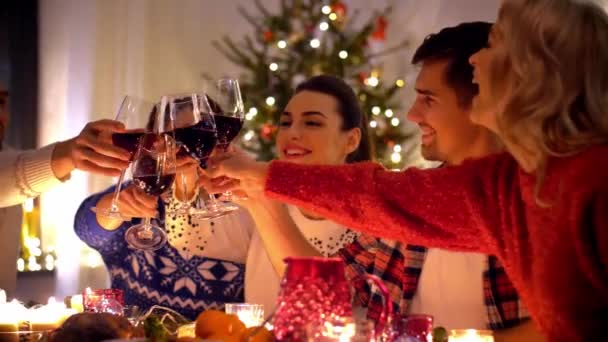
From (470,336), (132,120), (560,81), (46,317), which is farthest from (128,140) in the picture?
(560,81)

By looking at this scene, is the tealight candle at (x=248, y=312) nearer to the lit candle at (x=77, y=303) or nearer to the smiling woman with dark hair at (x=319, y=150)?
the lit candle at (x=77, y=303)

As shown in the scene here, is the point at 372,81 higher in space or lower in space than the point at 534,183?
higher

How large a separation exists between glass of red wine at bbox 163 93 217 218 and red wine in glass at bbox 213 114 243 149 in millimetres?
47

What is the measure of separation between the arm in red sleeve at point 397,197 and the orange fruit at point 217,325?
25 centimetres

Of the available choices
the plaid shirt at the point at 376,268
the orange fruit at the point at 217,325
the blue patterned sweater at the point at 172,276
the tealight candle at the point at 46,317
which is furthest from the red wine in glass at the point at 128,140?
the blue patterned sweater at the point at 172,276

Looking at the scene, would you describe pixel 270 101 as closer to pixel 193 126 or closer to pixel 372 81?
pixel 372 81

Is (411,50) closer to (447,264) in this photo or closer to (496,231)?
(447,264)

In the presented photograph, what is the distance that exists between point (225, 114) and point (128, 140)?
242 mm

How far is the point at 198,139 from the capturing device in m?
1.62

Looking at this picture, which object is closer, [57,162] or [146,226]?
[146,226]

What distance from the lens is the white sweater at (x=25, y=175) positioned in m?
2.20

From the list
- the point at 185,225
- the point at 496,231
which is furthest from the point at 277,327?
the point at 185,225

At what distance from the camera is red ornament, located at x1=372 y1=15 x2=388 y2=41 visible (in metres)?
5.79

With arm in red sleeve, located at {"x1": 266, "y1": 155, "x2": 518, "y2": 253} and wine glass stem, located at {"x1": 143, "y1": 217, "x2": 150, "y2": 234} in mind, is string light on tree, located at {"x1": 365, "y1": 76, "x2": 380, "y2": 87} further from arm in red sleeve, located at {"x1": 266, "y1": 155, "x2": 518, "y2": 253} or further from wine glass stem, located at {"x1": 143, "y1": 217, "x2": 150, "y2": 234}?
arm in red sleeve, located at {"x1": 266, "y1": 155, "x2": 518, "y2": 253}
